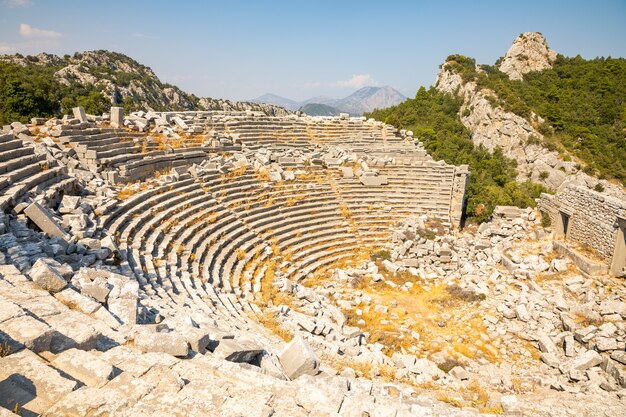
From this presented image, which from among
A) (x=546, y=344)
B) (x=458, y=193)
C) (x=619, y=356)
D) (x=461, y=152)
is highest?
(x=461, y=152)

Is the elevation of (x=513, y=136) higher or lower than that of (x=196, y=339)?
higher

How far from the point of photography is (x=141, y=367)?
397cm

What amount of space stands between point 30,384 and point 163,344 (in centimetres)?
151

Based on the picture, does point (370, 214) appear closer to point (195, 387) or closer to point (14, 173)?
point (14, 173)

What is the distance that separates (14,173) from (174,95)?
5567cm

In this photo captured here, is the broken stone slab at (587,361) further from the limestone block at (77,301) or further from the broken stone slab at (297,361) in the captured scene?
the limestone block at (77,301)

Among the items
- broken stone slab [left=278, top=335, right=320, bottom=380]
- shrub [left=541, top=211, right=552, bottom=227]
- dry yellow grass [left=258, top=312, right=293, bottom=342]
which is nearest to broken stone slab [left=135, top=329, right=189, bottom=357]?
broken stone slab [left=278, top=335, right=320, bottom=380]

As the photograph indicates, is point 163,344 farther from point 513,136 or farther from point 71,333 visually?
point 513,136

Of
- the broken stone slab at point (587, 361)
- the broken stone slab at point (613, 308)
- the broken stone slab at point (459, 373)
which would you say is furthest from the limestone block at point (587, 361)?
the broken stone slab at point (459, 373)

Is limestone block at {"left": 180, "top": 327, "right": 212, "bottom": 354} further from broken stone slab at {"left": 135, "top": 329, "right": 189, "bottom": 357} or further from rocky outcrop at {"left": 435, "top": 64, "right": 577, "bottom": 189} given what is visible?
rocky outcrop at {"left": 435, "top": 64, "right": 577, "bottom": 189}

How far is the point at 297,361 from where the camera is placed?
552 cm

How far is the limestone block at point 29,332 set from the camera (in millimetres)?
3717

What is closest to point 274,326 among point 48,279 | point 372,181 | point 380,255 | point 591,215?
point 48,279

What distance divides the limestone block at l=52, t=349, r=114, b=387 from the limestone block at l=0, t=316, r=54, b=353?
0.69ft
